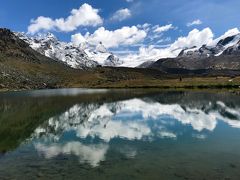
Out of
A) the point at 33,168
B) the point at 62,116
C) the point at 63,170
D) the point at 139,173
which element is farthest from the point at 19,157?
the point at 62,116

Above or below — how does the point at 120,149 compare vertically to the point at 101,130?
above

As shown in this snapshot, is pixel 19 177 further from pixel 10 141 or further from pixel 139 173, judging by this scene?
pixel 10 141

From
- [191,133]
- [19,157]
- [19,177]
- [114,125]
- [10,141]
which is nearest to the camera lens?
[19,177]

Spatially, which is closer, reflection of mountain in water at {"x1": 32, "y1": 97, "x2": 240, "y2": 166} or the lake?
the lake

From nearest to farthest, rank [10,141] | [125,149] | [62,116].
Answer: [125,149] < [10,141] < [62,116]

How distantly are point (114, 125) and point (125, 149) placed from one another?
2920 cm

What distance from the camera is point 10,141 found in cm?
5853

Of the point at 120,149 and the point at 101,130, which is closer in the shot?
the point at 120,149

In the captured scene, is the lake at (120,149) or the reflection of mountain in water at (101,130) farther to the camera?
Answer: the reflection of mountain in water at (101,130)

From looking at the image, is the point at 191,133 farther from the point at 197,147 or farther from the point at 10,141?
the point at 10,141

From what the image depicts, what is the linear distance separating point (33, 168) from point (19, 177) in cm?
355

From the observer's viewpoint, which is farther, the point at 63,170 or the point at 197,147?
the point at 197,147

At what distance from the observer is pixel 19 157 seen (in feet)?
150

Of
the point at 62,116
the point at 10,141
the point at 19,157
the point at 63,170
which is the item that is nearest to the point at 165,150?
the point at 63,170
